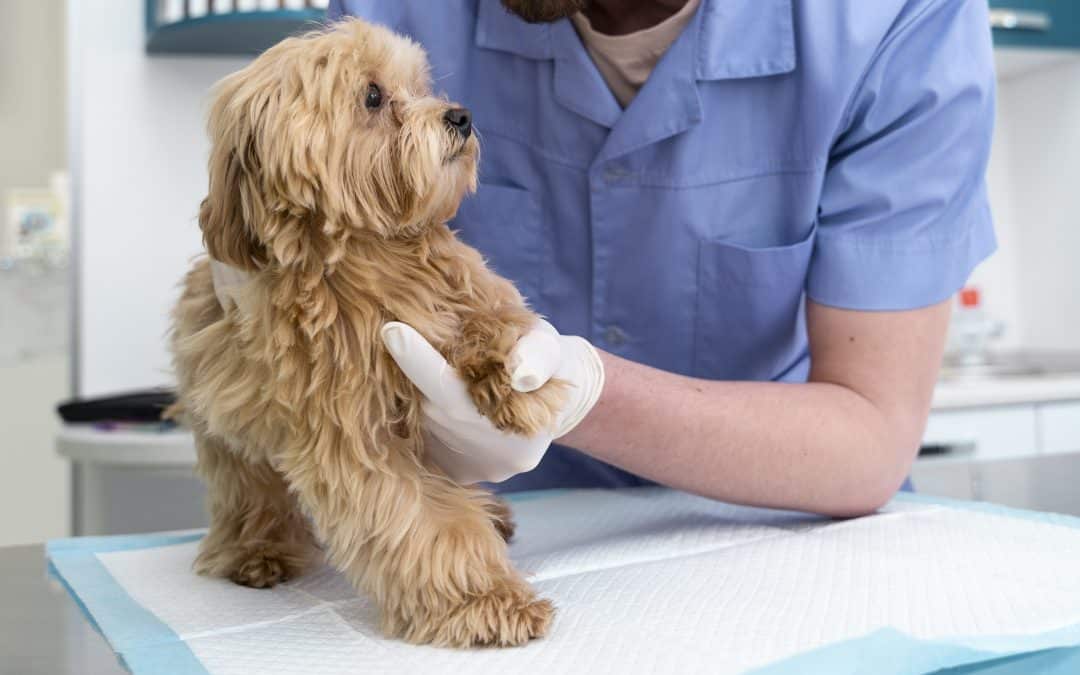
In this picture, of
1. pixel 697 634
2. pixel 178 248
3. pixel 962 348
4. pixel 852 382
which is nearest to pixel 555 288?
pixel 852 382

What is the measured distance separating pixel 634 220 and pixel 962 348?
2.24 metres

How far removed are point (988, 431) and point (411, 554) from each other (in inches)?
85.4

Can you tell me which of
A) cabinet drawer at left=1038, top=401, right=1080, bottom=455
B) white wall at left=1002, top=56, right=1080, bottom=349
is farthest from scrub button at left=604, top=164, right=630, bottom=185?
white wall at left=1002, top=56, right=1080, bottom=349

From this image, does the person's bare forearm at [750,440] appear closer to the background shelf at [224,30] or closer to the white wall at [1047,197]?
the background shelf at [224,30]

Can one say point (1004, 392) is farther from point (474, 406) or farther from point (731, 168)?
point (474, 406)

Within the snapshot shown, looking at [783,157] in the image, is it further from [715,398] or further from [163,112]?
[163,112]

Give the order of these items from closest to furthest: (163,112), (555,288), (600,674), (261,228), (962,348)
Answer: (600,674) < (261,228) < (555,288) < (163,112) < (962,348)

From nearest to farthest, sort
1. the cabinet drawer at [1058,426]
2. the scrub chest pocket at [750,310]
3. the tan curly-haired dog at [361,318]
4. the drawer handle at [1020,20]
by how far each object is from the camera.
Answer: the tan curly-haired dog at [361,318] → the scrub chest pocket at [750,310] → the cabinet drawer at [1058,426] → the drawer handle at [1020,20]

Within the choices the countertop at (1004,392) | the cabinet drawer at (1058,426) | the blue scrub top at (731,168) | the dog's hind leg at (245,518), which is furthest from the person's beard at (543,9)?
the cabinet drawer at (1058,426)

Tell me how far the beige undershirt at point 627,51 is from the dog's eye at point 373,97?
1.53 feet

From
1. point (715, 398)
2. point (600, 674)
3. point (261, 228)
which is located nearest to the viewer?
point (600, 674)

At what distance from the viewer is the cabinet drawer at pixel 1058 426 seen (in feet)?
9.01

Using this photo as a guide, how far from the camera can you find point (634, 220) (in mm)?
1379

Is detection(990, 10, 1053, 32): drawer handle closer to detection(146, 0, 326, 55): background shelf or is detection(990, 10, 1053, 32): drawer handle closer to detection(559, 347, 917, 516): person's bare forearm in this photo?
detection(146, 0, 326, 55): background shelf
